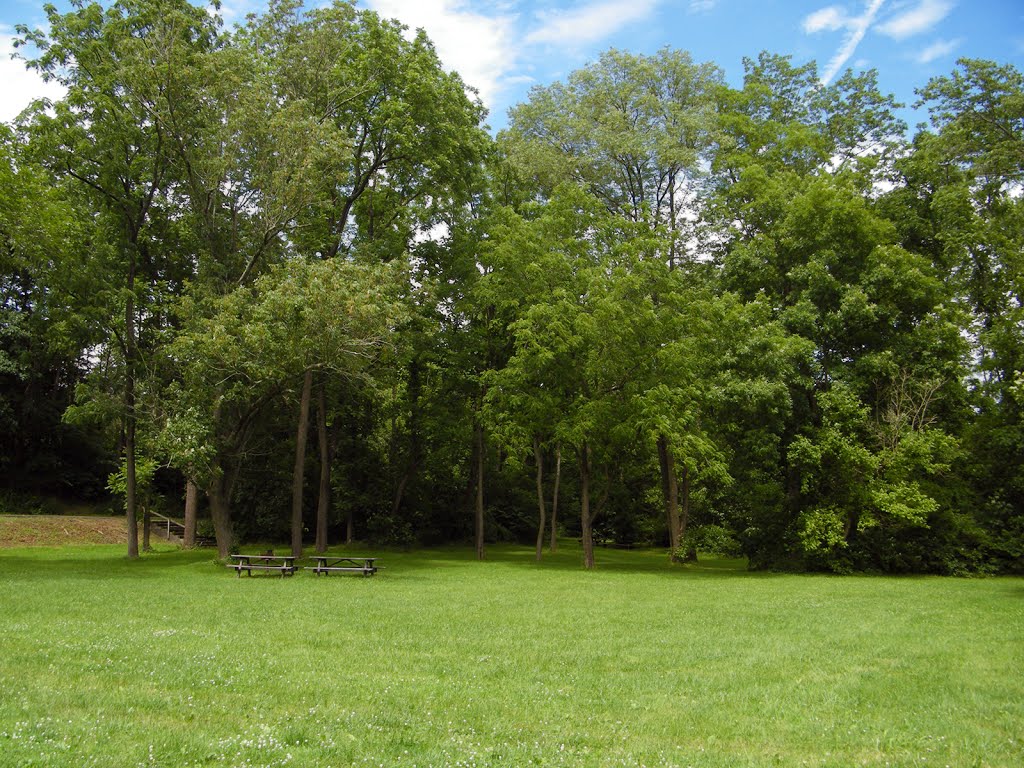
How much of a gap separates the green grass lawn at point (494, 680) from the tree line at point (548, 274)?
9929 mm

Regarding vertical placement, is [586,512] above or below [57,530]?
above

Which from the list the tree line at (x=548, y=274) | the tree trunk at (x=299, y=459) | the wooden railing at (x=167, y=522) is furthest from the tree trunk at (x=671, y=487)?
the wooden railing at (x=167, y=522)

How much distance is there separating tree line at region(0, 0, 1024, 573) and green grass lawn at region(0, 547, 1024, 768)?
9929 millimetres

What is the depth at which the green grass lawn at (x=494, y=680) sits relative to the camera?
19.3ft

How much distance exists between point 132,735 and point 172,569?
19599mm

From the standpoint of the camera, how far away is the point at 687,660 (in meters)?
10.0

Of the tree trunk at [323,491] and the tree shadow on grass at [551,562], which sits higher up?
the tree trunk at [323,491]

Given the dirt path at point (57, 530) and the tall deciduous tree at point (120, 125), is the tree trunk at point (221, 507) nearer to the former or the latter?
the tall deciduous tree at point (120, 125)

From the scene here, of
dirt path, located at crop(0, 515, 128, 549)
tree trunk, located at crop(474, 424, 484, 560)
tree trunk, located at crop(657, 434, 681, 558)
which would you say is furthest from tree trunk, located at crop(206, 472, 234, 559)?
tree trunk, located at crop(657, 434, 681, 558)

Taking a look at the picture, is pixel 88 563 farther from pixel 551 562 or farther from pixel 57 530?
pixel 551 562

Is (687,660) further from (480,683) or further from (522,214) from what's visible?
(522,214)

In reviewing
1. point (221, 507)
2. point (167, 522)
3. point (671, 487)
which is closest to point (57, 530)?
point (167, 522)

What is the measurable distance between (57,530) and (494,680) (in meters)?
33.9

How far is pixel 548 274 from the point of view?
3044 centimetres
